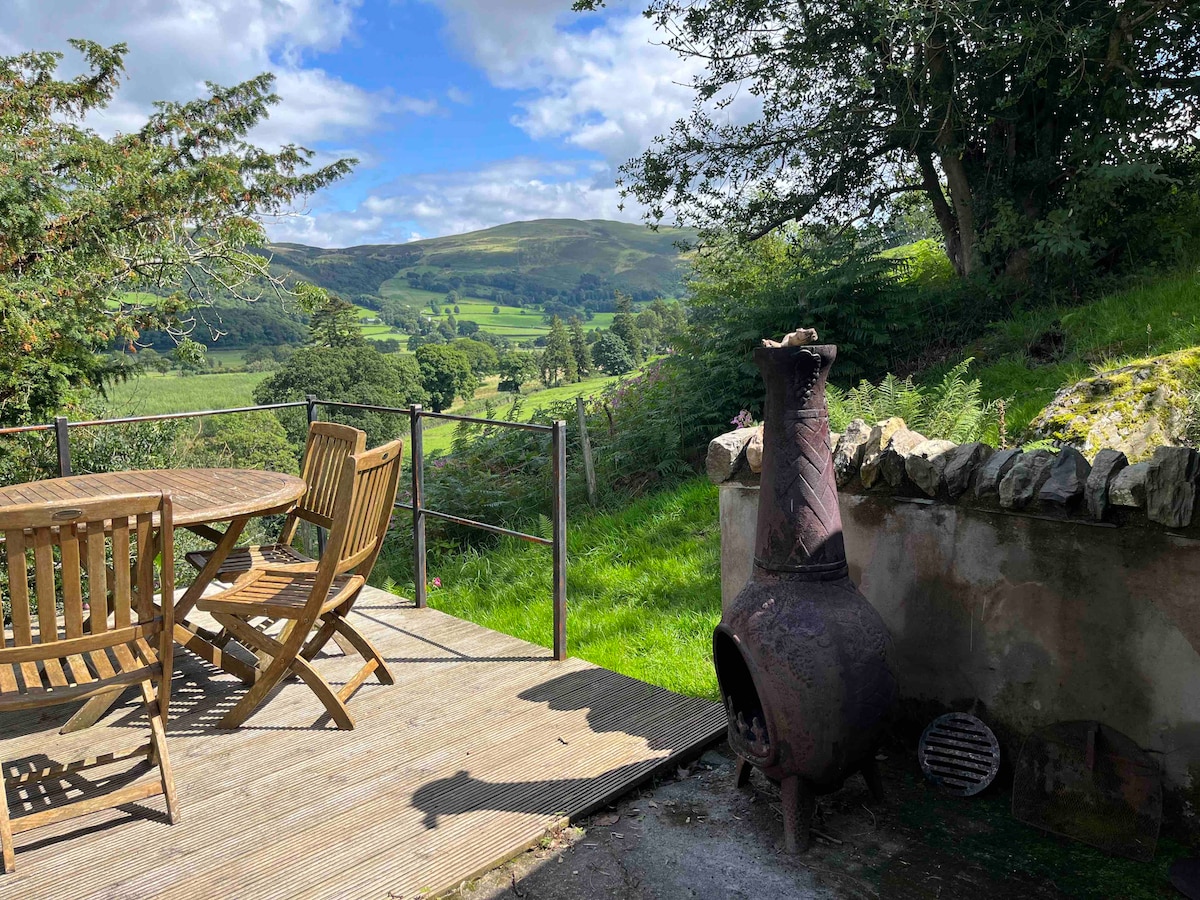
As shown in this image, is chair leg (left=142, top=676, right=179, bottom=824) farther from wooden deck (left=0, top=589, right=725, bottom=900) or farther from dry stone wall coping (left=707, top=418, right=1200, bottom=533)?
dry stone wall coping (left=707, top=418, right=1200, bottom=533)

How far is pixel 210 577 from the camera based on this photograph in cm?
338

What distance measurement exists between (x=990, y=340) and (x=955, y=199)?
8.42 ft

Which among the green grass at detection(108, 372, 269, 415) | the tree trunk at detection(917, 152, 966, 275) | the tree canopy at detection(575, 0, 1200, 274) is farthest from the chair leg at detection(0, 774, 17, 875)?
the green grass at detection(108, 372, 269, 415)

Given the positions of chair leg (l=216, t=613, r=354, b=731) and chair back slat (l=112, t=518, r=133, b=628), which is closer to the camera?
chair back slat (l=112, t=518, r=133, b=628)

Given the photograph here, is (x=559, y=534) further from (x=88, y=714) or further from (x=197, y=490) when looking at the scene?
(x=88, y=714)

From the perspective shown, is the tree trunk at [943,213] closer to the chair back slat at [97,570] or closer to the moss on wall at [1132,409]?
the moss on wall at [1132,409]

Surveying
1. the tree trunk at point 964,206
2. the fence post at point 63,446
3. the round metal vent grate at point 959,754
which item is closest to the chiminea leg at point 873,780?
the round metal vent grate at point 959,754

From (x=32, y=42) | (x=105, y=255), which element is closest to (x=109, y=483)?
(x=105, y=255)

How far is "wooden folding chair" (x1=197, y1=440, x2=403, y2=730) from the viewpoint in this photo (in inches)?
119

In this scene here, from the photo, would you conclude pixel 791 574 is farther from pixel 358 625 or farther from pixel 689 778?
pixel 358 625

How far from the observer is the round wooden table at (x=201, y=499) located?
10.1 ft

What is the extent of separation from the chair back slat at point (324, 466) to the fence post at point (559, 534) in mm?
898

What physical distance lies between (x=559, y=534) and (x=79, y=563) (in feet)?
6.40

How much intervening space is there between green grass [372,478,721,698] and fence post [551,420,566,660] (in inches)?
14.9
